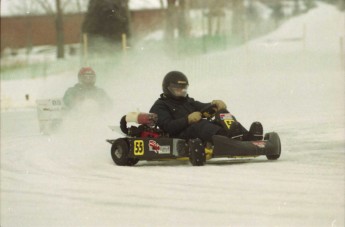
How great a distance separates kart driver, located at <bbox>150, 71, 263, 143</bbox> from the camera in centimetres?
552

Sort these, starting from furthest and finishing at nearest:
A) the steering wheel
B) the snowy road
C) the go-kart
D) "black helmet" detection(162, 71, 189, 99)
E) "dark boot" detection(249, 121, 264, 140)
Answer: "dark boot" detection(249, 121, 264, 140) < the go-kart < the steering wheel < "black helmet" detection(162, 71, 189, 99) < the snowy road

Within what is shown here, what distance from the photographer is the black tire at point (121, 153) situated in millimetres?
6051

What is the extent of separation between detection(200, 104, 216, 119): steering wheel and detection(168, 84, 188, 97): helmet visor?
148mm

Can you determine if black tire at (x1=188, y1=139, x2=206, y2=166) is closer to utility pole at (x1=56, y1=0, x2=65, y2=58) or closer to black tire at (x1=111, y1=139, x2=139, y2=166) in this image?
black tire at (x1=111, y1=139, x2=139, y2=166)

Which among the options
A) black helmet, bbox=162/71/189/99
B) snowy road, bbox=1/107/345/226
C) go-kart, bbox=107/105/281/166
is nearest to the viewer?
snowy road, bbox=1/107/345/226

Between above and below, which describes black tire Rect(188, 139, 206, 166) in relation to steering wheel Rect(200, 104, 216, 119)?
below

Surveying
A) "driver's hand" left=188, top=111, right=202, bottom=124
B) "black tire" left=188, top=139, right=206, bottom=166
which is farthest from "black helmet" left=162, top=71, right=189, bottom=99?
"black tire" left=188, top=139, right=206, bottom=166

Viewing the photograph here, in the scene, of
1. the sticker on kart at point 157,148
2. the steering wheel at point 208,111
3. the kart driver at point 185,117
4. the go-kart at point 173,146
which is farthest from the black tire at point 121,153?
the steering wheel at point 208,111

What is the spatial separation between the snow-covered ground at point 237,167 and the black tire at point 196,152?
0.08 m

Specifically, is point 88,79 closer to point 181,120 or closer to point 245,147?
point 181,120

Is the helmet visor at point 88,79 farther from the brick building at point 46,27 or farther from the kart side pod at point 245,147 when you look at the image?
the kart side pod at point 245,147

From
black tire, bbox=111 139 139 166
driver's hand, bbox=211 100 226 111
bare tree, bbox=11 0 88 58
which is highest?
→ bare tree, bbox=11 0 88 58

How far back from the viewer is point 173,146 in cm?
602

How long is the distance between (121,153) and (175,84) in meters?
0.78
